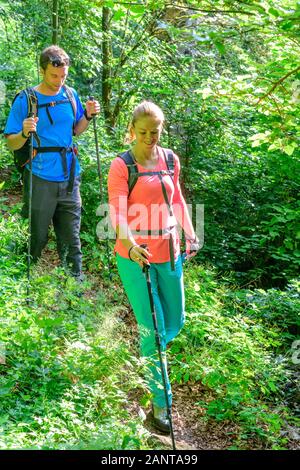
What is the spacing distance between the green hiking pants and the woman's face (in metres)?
0.87

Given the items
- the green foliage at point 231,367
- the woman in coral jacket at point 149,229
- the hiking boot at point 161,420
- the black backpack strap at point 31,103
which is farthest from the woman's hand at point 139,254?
the black backpack strap at point 31,103

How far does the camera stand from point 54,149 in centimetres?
598

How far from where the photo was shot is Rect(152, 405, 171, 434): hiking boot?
454 centimetres

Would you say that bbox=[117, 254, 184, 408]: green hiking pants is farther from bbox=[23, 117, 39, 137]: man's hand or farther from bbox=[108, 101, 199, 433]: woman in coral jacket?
bbox=[23, 117, 39, 137]: man's hand

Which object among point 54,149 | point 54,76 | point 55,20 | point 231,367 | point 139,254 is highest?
point 55,20

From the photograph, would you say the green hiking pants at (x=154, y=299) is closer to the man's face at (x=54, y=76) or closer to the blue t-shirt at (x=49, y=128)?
the blue t-shirt at (x=49, y=128)

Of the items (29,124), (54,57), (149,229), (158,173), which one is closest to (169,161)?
(158,173)

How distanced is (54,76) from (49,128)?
0.52 m

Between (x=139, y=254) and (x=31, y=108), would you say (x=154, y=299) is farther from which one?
(x=31, y=108)

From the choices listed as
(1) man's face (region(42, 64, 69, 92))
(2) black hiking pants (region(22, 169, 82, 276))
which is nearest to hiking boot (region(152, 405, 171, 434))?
(2) black hiking pants (region(22, 169, 82, 276))

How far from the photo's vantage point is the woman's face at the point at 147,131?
427 centimetres

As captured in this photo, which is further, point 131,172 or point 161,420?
point 161,420

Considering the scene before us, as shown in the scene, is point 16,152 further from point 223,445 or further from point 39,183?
point 223,445

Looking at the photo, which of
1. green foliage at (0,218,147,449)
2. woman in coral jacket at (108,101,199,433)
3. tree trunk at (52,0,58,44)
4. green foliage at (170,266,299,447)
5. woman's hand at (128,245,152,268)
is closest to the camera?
green foliage at (0,218,147,449)
